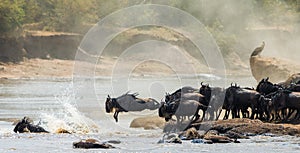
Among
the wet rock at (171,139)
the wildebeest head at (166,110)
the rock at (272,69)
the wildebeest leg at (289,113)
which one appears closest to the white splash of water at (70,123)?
the wildebeest head at (166,110)

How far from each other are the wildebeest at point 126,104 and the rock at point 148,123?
1.35 feet

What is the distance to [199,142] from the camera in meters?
24.0

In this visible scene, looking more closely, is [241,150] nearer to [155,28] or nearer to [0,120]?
[0,120]

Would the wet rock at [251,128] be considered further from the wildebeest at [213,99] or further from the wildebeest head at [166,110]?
the wildebeest at [213,99]

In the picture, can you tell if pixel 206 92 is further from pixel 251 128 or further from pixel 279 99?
pixel 251 128

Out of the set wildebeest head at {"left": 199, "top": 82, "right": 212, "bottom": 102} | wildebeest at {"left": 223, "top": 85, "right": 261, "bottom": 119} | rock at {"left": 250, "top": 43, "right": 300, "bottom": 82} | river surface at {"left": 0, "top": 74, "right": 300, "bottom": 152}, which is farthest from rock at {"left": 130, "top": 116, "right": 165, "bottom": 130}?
rock at {"left": 250, "top": 43, "right": 300, "bottom": 82}

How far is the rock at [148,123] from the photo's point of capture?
96.7 ft

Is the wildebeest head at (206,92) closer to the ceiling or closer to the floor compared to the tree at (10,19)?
closer to the floor

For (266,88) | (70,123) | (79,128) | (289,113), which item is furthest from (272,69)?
(79,128)

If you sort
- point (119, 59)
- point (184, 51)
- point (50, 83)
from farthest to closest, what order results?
point (184, 51) → point (119, 59) → point (50, 83)

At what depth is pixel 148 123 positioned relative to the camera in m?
29.8

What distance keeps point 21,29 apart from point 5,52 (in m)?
6.88

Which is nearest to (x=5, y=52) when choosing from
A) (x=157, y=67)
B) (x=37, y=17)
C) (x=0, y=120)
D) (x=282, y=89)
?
(x=157, y=67)

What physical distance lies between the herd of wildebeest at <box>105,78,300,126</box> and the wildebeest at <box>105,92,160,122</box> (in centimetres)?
197
